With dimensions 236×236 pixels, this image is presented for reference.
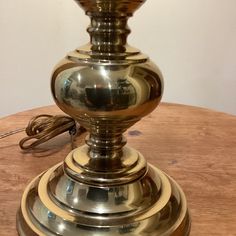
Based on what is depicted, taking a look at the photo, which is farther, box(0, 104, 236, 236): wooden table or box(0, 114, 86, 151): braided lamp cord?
box(0, 114, 86, 151): braided lamp cord

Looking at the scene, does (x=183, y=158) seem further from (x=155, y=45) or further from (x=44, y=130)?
(x=155, y=45)

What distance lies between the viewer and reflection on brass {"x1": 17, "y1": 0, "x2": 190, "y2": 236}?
0.33 meters

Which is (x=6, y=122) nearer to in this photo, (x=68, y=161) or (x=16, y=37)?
(x=68, y=161)

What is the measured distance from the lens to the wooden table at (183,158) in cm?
40

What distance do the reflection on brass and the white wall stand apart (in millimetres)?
695

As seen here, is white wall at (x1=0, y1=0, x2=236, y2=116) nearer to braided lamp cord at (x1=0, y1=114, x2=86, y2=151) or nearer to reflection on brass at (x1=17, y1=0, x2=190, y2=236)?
braided lamp cord at (x1=0, y1=114, x2=86, y2=151)

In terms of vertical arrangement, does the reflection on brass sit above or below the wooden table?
above

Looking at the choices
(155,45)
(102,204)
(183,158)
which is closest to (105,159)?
(102,204)

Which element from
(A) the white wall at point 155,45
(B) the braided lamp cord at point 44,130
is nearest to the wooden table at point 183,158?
(B) the braided lamp cord at point 44,130

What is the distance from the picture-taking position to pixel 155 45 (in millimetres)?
1153

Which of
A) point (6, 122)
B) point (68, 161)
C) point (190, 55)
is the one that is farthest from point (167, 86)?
point (68, 161)

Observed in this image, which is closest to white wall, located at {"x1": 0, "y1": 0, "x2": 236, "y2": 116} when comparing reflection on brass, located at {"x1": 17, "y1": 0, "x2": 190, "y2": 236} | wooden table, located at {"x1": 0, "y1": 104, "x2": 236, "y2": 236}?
wooden table, located at {"x1": 0, "y1": 104, "x2": 236, "y2": 236}

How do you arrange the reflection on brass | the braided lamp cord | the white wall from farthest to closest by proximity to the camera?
the white wall, the braided lamp cord, the reflection on brass

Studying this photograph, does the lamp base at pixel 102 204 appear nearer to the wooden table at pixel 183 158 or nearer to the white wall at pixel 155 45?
the wooden table at pixel 183 158
